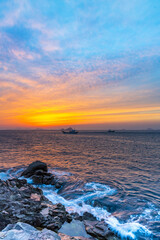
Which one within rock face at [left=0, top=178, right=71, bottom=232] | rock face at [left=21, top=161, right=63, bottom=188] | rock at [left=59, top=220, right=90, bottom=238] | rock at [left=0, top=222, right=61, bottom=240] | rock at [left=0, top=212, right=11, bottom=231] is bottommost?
rock face at [left=21, top=161, right=63, bottom=188]

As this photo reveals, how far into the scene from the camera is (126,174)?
889 inches

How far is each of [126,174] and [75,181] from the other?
29.7 ft

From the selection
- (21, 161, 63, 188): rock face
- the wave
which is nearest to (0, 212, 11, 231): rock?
the wave

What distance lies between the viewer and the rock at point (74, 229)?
26.6 feet

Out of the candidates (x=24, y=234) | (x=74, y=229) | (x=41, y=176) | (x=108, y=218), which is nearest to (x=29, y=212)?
(x=74, y=229)

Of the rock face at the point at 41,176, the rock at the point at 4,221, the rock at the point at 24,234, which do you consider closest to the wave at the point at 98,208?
the rock face at the point at 41,176

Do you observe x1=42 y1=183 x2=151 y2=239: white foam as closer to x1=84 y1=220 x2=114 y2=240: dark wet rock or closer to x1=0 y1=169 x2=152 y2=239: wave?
x1=0 y1=169 x2=152 y2=239: wave

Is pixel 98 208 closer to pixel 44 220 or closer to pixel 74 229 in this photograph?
pixel 74 229

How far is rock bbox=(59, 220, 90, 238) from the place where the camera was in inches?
319

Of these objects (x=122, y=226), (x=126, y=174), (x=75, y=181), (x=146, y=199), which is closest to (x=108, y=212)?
(x=122, y=226)

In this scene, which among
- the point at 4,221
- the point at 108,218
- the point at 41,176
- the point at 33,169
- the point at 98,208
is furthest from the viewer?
the point at 33,169

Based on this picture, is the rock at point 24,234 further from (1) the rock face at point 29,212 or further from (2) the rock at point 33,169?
(2) the rock at point 33,169

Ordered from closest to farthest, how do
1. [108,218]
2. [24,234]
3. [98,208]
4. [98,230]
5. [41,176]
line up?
1. [24,234]
2. [98,230]
3. [108,218]
4. [98,208]
5. [41,176]

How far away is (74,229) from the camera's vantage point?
8.52m
